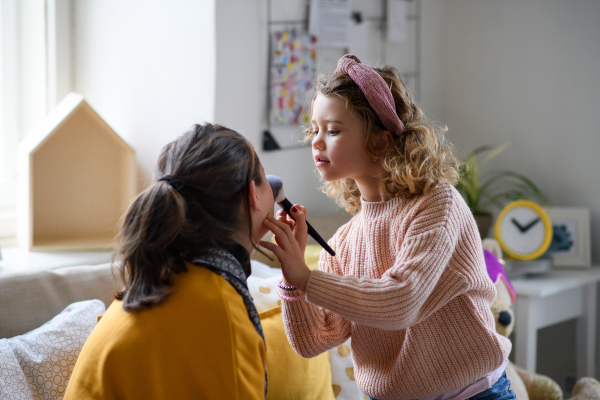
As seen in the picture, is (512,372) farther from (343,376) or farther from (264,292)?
(264,292)

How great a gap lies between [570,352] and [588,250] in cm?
50

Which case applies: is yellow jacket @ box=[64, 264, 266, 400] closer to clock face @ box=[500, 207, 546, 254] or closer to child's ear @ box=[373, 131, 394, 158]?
child's ear @ box=[373, 131, 394, 158]

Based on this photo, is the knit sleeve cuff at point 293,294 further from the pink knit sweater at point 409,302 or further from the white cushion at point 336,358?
the white cushion at point 336,358

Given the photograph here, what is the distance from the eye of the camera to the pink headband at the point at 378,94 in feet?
3.34

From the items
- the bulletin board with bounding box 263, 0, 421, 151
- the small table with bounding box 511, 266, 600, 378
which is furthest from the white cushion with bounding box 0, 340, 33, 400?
the small table with bounding box 511, 266, 600, 378

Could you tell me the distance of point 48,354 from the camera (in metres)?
1.14

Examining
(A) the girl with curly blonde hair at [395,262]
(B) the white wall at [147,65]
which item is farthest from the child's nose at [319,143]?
(B) the white wall at [147,65]

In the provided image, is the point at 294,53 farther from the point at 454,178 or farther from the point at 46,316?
the point at 46,316

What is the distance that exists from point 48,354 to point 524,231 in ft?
5.65

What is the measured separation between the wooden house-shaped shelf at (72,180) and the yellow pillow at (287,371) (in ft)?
2.10

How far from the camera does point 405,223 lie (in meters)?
0.99

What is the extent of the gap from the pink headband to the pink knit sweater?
0.45 feet

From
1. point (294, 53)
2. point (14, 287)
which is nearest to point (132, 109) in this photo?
point (294, 53)

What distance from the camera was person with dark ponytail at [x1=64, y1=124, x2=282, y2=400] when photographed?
2.55ft
